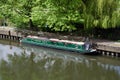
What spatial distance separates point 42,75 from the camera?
2436 cm

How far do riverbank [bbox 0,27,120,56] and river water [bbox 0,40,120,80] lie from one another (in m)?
0.95

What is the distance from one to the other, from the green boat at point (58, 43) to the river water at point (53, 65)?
56 cm

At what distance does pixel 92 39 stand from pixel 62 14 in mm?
4845

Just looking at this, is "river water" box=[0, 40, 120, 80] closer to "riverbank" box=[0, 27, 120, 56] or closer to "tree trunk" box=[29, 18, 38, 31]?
"riverbank" box=[0, 27, 120, 56]

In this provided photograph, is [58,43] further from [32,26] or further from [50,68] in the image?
[32,26]

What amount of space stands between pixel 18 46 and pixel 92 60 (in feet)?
36.9

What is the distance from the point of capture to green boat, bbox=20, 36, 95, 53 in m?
31.6

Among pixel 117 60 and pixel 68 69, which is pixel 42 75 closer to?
pixel 68 69

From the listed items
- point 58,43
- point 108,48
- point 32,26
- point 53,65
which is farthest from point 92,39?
point 32,26

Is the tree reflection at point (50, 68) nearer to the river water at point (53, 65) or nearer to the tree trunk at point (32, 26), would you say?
the river water at point (53, 65)

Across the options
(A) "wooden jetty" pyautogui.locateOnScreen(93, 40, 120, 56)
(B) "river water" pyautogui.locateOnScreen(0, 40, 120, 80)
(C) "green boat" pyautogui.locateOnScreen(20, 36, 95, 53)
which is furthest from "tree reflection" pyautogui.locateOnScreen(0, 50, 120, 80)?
(A) "wooden jetty" pyautogui.locateOnScreen(93, 40, 120, 56)

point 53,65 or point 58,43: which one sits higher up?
point 58,43

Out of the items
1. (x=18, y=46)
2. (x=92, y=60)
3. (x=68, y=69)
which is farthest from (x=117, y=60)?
(x=18, y=46)

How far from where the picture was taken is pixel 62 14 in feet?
121
